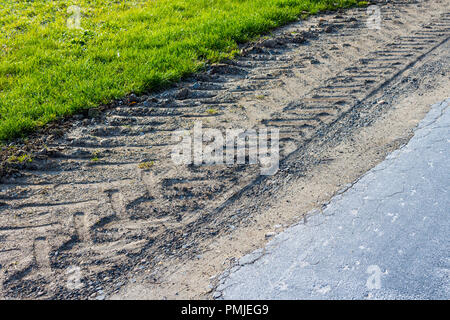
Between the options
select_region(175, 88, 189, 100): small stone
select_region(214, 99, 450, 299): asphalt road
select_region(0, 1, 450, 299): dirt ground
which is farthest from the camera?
select_region(175, 88, 189, 100): small stone

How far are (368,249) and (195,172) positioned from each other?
5.64 ft

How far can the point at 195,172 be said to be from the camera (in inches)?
168

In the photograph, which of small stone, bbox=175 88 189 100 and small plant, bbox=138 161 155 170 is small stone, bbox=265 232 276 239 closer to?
small plant, bbox=138 161 155 170

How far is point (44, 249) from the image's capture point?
11.2ft

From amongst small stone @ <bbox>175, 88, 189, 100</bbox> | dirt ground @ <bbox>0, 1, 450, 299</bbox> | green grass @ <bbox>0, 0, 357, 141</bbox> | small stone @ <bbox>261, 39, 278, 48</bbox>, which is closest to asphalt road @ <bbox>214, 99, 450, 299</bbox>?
dirt ground @ <bbox>0, 1, 450, 299</bbox>

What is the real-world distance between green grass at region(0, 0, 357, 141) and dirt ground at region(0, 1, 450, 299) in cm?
31

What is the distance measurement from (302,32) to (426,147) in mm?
3532

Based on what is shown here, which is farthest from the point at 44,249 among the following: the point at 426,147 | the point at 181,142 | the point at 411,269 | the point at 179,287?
the point at 426,147

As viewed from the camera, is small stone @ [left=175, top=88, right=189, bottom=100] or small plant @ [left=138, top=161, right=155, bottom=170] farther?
small stone @ [left=175, top=88, right=189, bottom=100]

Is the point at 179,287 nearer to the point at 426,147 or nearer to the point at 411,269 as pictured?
the point at 411,269

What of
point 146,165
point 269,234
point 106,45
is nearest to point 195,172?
point 146,165

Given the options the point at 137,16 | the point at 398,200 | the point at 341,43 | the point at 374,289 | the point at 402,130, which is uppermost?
the point at 137,16

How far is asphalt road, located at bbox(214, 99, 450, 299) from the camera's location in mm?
3025

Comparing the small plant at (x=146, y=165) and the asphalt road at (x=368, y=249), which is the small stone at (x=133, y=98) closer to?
the small plant at (x=146, y=165)
